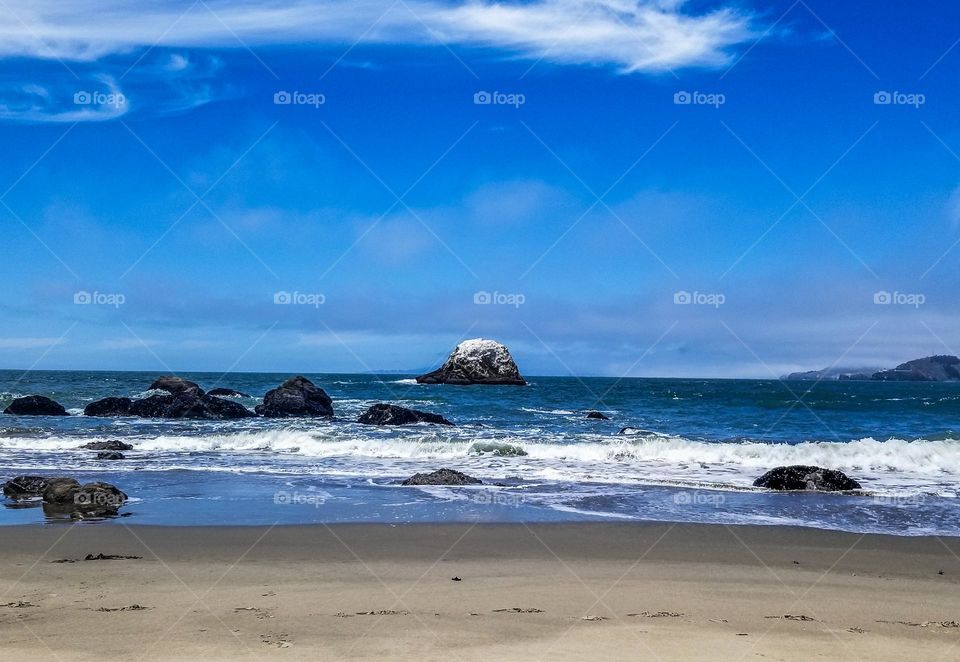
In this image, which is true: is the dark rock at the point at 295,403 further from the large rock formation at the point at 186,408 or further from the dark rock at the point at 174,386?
the dark rock at the point at 174,386

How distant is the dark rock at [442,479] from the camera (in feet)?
48.4

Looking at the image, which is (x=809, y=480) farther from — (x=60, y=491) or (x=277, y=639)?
(x=60, y=491)

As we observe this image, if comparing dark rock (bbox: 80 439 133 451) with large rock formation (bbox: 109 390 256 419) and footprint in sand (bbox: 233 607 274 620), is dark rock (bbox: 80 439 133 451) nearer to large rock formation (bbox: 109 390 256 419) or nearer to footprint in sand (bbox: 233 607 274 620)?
large rock formation (bbox: 109 390 256 419)

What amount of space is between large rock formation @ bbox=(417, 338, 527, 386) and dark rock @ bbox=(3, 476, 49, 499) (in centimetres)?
6433

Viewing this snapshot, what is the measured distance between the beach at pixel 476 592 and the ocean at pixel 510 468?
48.4 inches

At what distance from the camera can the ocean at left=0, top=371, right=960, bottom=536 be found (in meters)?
11.8

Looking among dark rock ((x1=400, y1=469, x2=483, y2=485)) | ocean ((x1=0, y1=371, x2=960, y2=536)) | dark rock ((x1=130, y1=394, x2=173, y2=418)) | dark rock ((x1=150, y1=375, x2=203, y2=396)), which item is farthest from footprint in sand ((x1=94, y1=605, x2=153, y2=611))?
dark rock ((x1=150, y1=375, x2=203, y2=396))

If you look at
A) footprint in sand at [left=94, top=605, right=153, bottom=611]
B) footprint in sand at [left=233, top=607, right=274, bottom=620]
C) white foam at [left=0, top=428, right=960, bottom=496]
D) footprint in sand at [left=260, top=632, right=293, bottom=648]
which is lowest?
white foam at [left=0, top=428, right=960, bottom=496]

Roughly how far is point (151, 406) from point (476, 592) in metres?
34.0

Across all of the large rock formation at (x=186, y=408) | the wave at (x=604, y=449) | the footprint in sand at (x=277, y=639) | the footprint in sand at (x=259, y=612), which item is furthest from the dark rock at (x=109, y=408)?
the footprint in sand at (x=277, y=639)

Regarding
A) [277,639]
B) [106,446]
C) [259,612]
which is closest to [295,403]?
[106,446]

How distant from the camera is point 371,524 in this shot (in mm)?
10625

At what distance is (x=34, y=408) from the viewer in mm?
38125

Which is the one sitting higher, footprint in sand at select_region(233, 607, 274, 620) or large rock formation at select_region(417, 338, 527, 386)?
large rock formation at select_region(417, 338, 527, 386)
